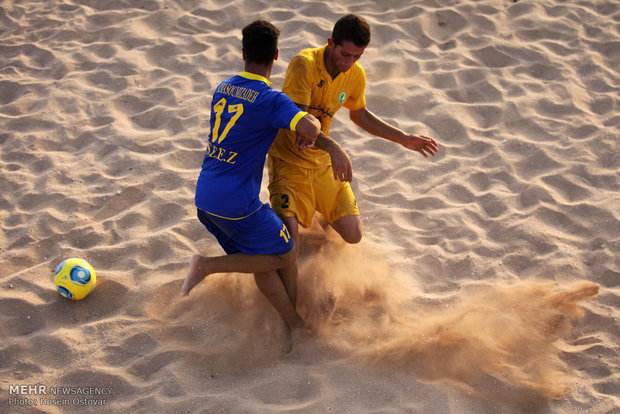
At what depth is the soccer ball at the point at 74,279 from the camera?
11.0 feet

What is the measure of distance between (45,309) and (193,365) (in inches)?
39.9

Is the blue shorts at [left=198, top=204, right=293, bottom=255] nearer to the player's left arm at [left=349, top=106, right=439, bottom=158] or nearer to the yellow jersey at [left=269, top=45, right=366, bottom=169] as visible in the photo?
the yellow jersey at [left=269, top=45, right=366, bottom=169]

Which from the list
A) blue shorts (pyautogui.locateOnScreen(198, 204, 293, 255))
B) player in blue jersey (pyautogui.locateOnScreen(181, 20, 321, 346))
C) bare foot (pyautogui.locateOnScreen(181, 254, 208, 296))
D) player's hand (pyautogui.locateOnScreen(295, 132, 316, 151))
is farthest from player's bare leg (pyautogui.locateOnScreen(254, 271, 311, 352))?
player's hand (pyautogui.locateOnScreen(295, 132, 316, 151))

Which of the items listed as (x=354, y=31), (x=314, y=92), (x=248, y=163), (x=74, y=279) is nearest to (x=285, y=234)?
(x=248, y=163)

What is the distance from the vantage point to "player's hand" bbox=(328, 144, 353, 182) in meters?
2.90

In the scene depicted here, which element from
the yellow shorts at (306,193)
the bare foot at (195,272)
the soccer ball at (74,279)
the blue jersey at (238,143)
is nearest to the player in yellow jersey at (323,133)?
the yellow shorts at (306,193)

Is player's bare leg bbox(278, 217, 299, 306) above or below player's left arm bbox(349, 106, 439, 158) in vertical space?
below

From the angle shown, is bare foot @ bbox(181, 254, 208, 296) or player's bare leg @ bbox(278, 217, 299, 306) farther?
player's bare leg @ bbox(278, 217, 299, 306)

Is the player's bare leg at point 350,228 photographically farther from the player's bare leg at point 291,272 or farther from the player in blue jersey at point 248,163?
the player in blue jersey at point 248,163

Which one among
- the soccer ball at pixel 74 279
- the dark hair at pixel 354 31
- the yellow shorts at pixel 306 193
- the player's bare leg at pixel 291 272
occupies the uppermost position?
the dark hair at pixel 354 31

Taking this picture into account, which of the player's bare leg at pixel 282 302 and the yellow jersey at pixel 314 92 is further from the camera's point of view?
the yellow jersey at pixel 314 92

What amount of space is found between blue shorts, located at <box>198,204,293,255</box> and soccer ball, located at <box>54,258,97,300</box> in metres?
0.88

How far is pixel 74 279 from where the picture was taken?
11.0 ft

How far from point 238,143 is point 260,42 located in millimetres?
513
